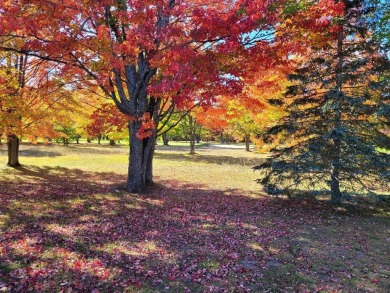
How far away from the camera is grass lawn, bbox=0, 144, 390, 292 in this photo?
418cm

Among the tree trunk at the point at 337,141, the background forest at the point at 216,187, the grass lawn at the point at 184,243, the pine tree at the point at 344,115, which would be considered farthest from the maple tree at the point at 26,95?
the tree trunk at the point at 337,141

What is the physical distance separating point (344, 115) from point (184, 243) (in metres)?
6.58

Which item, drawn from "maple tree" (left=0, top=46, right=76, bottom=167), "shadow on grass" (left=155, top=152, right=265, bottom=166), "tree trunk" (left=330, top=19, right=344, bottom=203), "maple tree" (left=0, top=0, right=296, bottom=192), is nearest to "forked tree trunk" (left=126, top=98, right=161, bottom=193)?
"maple tree" (left=0, top=0, right=296, bottom=192)

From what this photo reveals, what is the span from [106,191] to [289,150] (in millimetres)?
6641

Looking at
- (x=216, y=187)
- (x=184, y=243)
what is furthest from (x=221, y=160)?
(x=184, y=243)

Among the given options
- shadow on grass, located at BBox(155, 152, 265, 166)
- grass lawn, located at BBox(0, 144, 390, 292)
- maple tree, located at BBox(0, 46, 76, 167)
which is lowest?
grass lawn, located at BBox(0, 144, 390, 292)

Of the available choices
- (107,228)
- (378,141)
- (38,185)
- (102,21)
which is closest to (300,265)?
(107,228)

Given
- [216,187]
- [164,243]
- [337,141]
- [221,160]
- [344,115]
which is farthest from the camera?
[221,160]

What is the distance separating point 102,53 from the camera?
8.47 metres

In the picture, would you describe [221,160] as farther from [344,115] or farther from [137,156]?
[344,115]

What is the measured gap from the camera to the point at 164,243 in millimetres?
5695

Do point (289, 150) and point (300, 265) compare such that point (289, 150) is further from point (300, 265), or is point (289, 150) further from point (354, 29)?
point (300, 265)

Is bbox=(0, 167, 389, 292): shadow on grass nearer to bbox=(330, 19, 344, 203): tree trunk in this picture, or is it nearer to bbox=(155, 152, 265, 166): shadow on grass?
bbox=(330, 19, 344, 203): tree trunk

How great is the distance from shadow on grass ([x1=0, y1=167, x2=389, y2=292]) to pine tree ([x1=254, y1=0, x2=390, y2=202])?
56.1 inches
